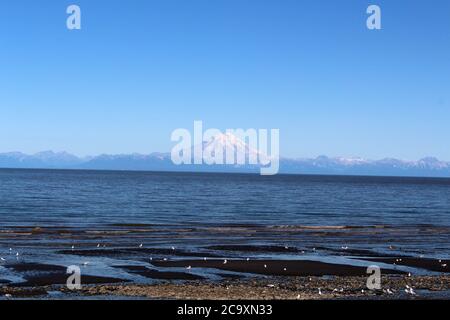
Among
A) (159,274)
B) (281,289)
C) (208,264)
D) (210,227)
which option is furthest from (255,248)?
(210,227)

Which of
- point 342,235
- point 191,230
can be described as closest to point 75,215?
point 191,230

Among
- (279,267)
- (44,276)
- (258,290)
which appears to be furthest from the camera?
(279,267)

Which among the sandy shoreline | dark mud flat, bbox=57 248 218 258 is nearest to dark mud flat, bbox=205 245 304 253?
dark mud flat, bbox=57 248 218 258

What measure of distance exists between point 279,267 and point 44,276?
9651 millimetres

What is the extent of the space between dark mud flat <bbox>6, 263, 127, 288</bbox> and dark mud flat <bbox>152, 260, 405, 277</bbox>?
4.36 m

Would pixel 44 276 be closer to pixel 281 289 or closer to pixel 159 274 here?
pixel 159 274

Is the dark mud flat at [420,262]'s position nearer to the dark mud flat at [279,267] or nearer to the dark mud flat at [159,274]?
the dark mud flat at [279,267]

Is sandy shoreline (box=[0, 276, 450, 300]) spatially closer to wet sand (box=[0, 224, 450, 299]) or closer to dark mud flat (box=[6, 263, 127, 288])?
wet sand (box=[0, 224, 450, 299])

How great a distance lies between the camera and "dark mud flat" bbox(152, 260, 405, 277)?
26500 mm

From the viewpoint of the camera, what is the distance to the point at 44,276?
24141mm

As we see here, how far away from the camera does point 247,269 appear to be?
1081 inches
